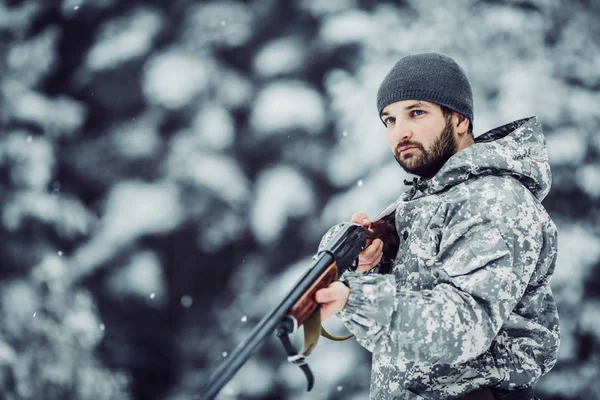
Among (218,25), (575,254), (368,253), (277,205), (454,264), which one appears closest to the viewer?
(454,264)

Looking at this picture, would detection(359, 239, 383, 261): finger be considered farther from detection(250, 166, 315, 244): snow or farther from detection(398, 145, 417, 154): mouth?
detection(250, 166, 315, 244): snow

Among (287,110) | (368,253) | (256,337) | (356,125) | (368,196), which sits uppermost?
(256,337)

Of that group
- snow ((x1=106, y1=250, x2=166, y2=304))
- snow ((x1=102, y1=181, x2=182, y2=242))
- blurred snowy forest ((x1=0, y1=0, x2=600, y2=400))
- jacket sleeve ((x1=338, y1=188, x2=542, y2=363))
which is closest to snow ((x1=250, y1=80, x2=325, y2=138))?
blurred snowy forest ((x1=0, y1=0, x2=600, y2=400))

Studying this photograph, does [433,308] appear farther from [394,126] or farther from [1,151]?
[1,151]

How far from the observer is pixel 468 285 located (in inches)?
30.6

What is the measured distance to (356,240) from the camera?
958 millimetres

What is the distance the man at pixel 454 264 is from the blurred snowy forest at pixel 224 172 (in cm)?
88

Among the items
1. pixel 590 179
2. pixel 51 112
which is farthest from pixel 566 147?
pixel 51 112

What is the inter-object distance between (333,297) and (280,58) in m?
1.41

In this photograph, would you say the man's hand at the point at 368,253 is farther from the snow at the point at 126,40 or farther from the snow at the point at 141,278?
the snow at the point at 126,40

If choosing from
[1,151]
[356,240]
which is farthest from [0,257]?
[356,240]

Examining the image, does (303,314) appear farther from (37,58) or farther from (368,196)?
(37,58)

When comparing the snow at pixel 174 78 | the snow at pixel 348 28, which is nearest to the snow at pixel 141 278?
the snow at pixel 174 78

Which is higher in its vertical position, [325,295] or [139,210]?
[325,295]
